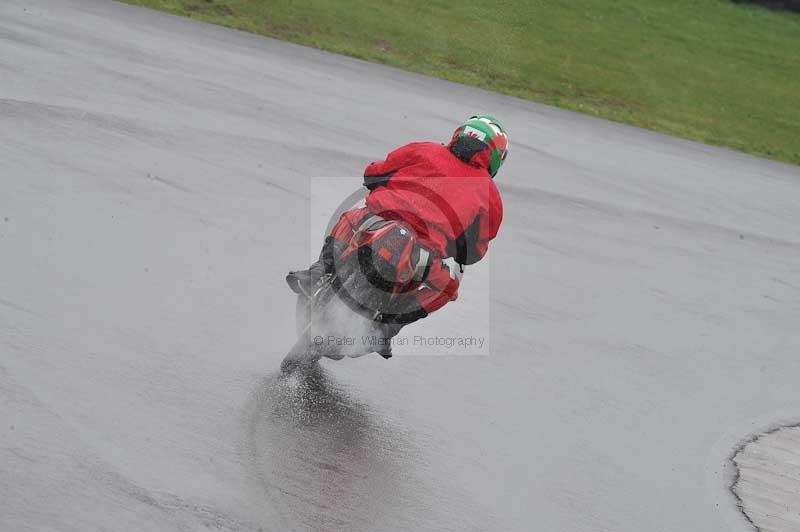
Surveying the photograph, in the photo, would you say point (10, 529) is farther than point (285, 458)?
No

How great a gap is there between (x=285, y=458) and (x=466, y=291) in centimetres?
455

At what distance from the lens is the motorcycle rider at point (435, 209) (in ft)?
24.7

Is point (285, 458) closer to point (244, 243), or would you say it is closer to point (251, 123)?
point (244, 243)

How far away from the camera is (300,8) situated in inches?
980

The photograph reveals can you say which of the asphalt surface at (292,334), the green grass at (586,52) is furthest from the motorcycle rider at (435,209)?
the green grass at (586,52)

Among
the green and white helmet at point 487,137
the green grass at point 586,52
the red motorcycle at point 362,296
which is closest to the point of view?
the red motorcycle at point 362,296

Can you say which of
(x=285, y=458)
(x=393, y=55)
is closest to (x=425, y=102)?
(x=393, y=55)

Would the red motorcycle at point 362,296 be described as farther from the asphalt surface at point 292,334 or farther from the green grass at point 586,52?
the green grass at point 586,52

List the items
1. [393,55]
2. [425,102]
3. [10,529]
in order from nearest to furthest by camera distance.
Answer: [10,529]
[425,102]
[393,55]

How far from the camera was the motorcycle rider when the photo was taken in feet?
24.7

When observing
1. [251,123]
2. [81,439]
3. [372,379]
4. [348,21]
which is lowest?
[348,21]

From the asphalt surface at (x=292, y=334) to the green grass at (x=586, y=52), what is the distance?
615 cm

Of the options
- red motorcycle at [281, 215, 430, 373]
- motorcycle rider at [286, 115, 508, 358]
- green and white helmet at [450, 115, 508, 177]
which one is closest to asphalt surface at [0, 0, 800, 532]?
red motorcycle at [281, 215, 430, 373]

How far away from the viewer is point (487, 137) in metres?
7.86
